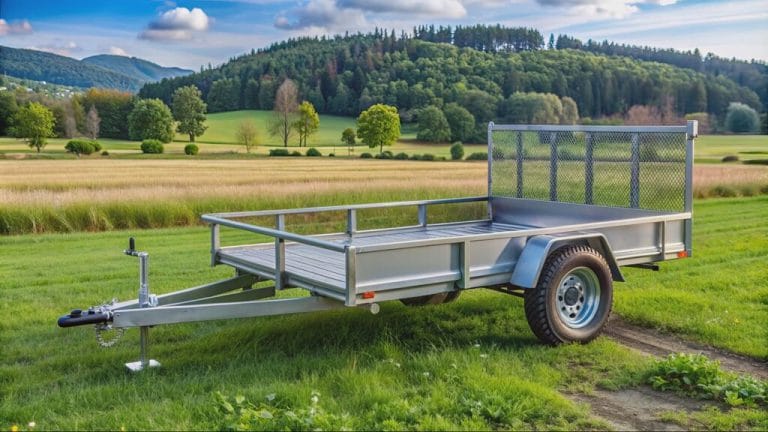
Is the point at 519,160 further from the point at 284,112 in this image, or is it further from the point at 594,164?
the point at 284,112

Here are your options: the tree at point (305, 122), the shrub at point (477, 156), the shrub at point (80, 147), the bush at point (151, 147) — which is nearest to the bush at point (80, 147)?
the shrub at point (80, 147)

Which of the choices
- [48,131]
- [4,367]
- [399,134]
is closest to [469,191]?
[4,367]

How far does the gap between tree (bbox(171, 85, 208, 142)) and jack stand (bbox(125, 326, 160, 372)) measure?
198ft

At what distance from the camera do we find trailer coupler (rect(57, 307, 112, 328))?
5.32 meters

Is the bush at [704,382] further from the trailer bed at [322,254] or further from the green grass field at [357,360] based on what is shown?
the trailer bed at [322,254]

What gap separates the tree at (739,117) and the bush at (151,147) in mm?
34473

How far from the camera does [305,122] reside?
62.3 m

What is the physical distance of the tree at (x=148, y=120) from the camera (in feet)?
191

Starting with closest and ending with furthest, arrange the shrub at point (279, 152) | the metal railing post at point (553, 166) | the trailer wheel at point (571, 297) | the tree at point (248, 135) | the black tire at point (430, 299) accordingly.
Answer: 1. the trailer wheel at point (571, 297)
2. the black tire at point (430, 299)
3. the metal railing post at point (553, 166)
4. the shrub at point (279, 152)
5. the tree at point (248, 135)

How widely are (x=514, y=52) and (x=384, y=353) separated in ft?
235

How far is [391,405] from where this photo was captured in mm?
4977

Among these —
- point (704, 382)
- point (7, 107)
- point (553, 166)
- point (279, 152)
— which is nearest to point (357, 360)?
point (704, 382)

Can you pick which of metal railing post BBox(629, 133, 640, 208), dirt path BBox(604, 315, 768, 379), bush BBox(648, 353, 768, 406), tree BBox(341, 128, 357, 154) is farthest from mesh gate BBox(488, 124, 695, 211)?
tree BBox(341, 128, 357, 154)

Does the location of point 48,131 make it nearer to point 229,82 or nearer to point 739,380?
point 229,82
